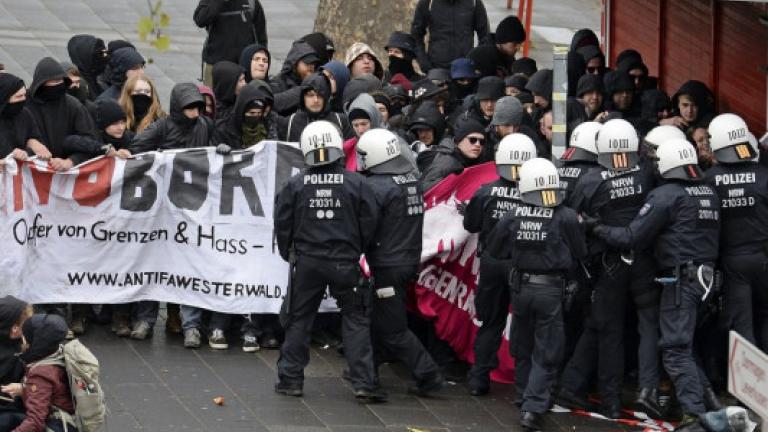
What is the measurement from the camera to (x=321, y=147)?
11.8m

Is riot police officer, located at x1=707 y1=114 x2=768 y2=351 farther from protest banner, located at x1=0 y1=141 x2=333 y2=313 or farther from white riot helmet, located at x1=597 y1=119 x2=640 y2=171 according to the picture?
protest banner, located at x1=0 y1=141 x2=333 y2=313

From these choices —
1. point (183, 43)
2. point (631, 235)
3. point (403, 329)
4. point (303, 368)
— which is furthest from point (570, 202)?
point (183, 43)

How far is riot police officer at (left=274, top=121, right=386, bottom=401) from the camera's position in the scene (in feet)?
39.0

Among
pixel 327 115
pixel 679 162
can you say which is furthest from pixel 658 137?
pixel 327 115

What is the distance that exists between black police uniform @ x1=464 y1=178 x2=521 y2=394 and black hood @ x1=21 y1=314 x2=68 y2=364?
3329 mm

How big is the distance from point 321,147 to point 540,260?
1.68 m

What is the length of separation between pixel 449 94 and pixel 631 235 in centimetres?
411

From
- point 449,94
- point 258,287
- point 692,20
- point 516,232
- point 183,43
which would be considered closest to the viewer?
point 516,232

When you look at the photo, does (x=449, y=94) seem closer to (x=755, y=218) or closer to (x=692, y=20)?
(x=692, y=20)

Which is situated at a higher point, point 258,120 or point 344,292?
point 258,120

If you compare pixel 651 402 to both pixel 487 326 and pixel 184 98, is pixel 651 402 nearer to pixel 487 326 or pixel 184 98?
pixel 487 326

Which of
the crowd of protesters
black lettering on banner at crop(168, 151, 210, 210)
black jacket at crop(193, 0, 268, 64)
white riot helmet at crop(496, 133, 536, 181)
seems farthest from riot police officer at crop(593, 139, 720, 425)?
black jacket at crop(193, 0, 268, 64)

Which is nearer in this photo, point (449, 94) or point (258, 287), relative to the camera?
point (258, 287)

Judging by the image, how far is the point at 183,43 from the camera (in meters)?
23.2
